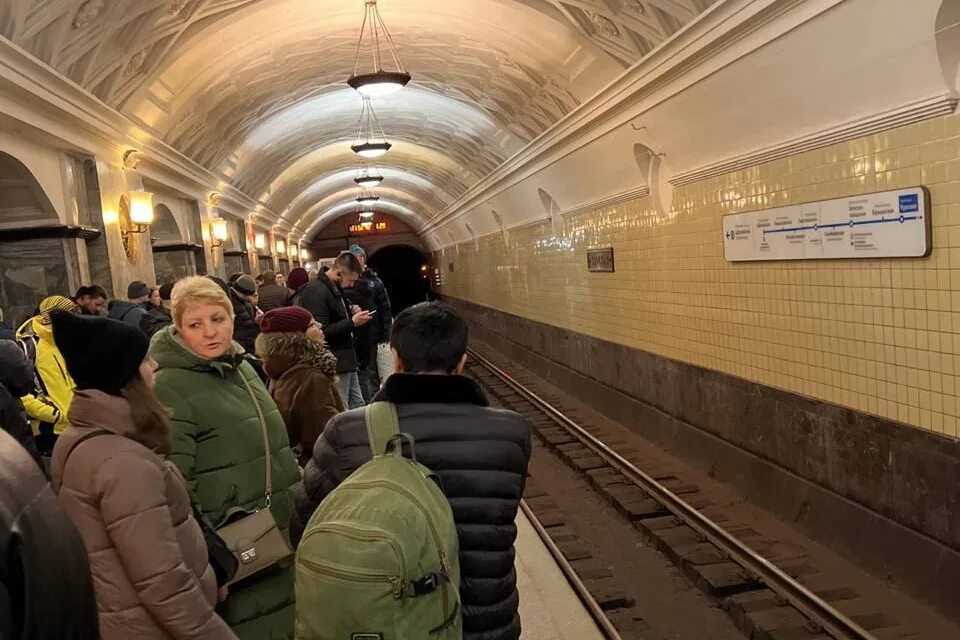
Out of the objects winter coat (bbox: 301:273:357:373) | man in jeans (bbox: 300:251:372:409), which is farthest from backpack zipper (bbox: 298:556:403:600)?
winter coat (bbox: 301:273:357:373)

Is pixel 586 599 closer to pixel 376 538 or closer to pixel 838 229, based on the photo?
pixel 838 229

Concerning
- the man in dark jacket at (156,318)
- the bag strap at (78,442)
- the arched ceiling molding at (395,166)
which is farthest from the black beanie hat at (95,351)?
the arched ceiling molding at (395,166)

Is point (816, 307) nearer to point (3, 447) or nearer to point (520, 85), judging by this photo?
point (3, 447)

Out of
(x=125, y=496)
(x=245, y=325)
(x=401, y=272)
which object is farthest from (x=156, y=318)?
(x=401, y=272)

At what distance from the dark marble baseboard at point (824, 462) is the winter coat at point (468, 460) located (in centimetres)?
358

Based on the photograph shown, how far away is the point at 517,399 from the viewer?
43.3 feet

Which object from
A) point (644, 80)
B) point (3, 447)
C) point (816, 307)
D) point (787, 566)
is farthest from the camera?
point (644, 80)

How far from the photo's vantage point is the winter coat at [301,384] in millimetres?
3391

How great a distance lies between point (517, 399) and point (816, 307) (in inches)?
303

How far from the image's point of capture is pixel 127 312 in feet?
23.2

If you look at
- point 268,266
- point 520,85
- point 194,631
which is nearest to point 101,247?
point 520,85

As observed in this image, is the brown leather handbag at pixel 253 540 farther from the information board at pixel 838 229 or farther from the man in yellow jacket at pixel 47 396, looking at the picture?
the information board at pixel 838 229

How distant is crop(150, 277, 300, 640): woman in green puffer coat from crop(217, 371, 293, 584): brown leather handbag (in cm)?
6

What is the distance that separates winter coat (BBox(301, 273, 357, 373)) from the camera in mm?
6102
